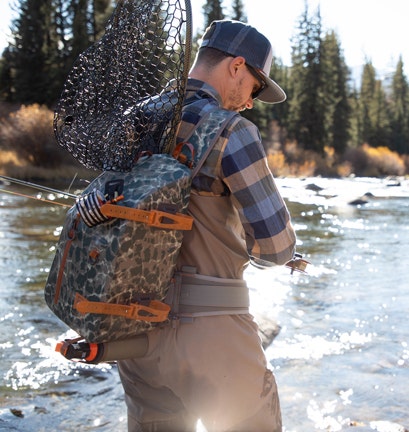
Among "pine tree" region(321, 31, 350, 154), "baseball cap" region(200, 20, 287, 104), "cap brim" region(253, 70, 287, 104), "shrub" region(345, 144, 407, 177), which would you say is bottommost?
"shrub" region(345, 144, 407, 177)

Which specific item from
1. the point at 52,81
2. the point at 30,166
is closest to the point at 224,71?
the point at 30,166

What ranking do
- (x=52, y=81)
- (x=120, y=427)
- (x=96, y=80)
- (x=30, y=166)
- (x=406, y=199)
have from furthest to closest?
(x=52, y=81)
(x=30, y=166)
(x=406, y=199)
(x=120, y=427)
(x=96, y=80)

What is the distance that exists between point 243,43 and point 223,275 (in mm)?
789

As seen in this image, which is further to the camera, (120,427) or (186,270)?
(120,427)

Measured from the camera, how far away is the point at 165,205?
194 centimetres

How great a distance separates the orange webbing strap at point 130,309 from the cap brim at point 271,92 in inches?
34.1

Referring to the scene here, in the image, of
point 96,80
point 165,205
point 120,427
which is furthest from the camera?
point 120,427

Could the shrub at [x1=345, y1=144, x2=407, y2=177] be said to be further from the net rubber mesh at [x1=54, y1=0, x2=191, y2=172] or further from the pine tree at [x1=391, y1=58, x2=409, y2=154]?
the net rubber mesh at [x1=54, y1=0, x2=191, y2=172]

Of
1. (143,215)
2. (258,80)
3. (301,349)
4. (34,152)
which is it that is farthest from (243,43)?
(34,152)

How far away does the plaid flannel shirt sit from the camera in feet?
6.61

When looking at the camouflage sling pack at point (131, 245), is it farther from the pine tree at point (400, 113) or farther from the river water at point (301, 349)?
the pine tree at point (400, 113)

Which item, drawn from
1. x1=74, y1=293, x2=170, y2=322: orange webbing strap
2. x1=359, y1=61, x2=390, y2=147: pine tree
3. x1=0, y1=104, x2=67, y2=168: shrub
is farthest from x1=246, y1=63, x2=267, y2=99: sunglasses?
x1=359, y1=61, x2=390, y2=147: pine tree

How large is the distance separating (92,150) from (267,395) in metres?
1.05

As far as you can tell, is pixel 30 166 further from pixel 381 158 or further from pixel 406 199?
pixel 381 158
